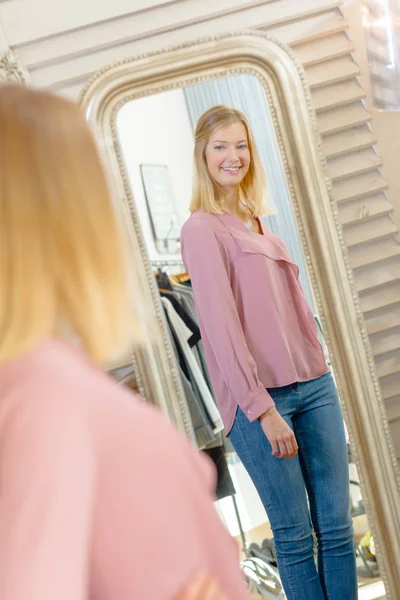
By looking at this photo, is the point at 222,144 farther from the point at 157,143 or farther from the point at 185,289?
the point at 185,289

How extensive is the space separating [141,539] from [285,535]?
1588 millimetres

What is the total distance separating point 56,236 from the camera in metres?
0.68

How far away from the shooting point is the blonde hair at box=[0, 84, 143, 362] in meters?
0.66

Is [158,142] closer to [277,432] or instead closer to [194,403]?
[194,403]

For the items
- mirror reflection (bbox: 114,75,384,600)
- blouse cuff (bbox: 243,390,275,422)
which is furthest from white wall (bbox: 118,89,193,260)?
blouse cuff (bbox: 243,390,275,422)

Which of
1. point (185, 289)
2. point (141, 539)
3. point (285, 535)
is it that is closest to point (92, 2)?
point (185, 289)

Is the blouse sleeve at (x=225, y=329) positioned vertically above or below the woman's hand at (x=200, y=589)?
above

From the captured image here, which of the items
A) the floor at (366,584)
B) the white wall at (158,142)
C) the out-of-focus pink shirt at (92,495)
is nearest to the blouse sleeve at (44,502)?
the out-of-focus pink shirt at (92,495)

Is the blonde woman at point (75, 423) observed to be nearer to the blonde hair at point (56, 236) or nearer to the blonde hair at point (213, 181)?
the blonde hair at point (56, 236)

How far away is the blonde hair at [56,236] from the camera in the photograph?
0.66 meters

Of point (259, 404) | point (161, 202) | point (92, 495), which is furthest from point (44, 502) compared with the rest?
point (161, 202)

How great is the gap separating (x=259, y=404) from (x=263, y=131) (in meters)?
0.76

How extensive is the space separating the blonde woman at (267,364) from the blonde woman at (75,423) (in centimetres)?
139

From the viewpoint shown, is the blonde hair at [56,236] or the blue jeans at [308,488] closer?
the blonde hair at [56,236]
